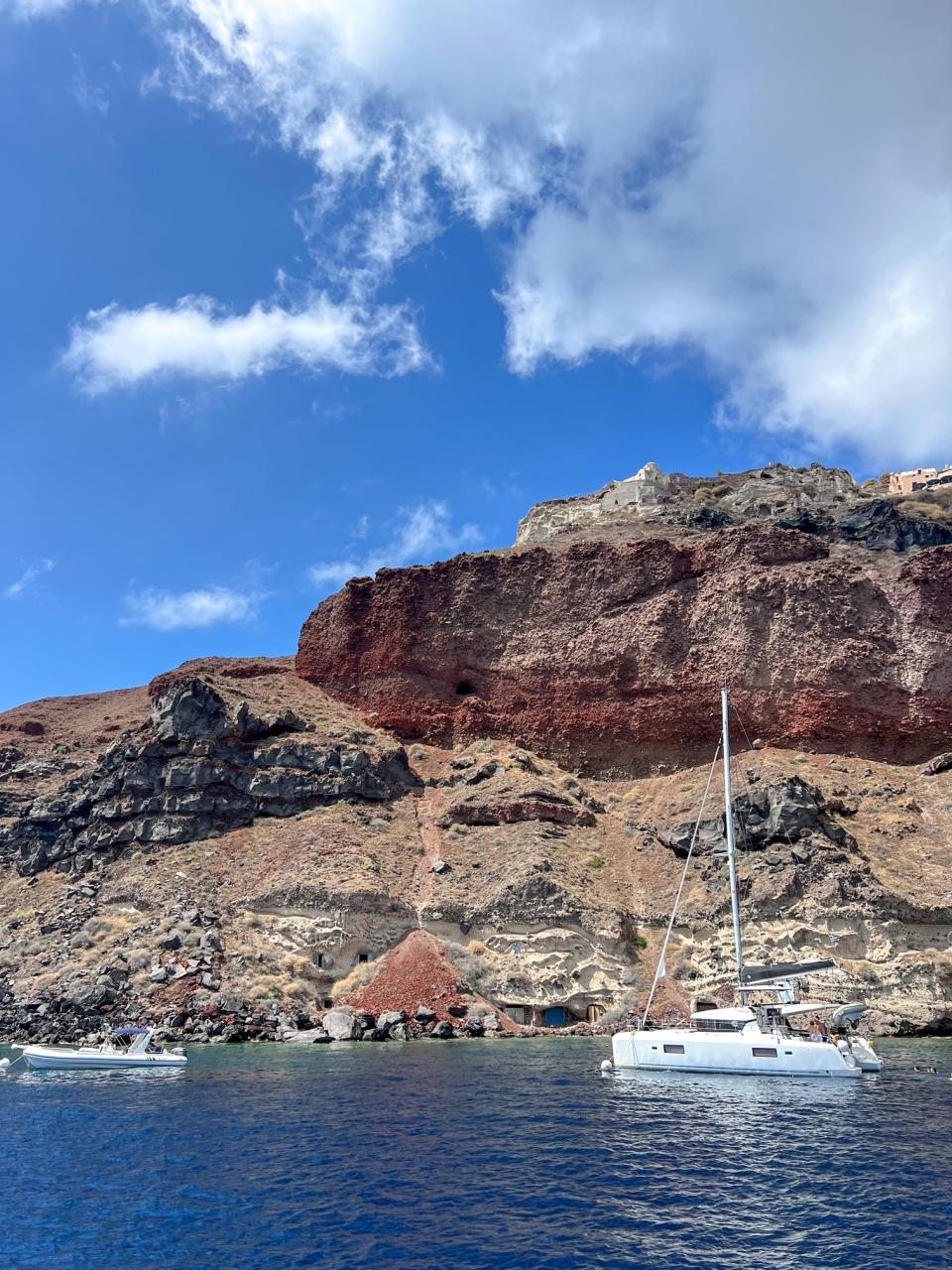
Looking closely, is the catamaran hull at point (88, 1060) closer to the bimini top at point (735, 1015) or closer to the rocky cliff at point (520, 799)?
the rocky cliff at point (520, 799)

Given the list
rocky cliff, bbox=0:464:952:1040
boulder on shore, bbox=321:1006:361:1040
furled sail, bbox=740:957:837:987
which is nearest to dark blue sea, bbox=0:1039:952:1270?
furled sail, bbox=740:957:837:987

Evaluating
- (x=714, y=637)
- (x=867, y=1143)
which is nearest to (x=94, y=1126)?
(x=867, y=1143)

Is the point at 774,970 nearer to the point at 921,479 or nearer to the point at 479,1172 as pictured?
the point at 479,1172

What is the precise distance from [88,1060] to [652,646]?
5279 cm

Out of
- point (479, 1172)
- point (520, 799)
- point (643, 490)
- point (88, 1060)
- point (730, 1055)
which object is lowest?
point (479, 1172)

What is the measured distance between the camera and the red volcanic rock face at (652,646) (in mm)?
75375

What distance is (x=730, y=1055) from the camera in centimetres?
3706

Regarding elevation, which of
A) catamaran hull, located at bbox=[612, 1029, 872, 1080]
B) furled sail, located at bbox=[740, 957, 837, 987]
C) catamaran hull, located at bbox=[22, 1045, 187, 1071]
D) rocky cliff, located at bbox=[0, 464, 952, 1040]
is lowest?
catamaran hull, located at bbox=[22, 1045, 187, 1071]

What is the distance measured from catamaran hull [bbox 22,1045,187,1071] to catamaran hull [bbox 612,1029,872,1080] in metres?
19.4

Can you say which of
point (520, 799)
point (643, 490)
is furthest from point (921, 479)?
point (520, 799)

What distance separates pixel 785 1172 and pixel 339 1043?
2985cm

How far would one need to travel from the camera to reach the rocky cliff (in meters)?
54.1

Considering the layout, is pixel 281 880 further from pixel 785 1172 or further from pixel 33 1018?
pixel 785 1172

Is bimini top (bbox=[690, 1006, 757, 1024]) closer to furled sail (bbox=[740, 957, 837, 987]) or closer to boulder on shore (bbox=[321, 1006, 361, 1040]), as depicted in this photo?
furled sail (bbox=[740, 957, 837, 987])
